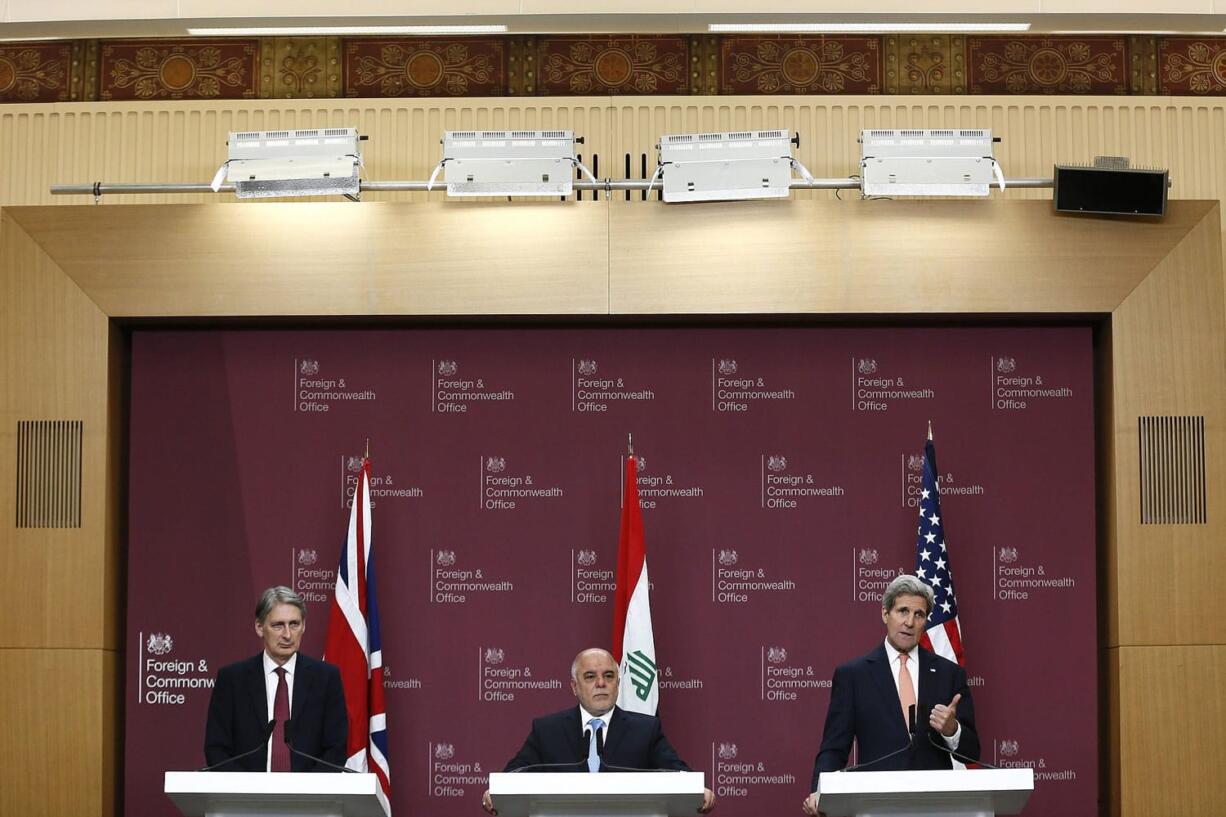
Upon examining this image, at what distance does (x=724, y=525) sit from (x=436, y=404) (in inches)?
62.8

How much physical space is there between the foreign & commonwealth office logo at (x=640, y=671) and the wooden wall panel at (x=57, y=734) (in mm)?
2556

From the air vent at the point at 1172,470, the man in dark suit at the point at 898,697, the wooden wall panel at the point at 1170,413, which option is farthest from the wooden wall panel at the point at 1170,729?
the man in dark suit at the point at 898,697

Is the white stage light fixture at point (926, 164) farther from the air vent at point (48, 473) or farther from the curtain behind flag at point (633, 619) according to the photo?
the air vent at point (48, 473)

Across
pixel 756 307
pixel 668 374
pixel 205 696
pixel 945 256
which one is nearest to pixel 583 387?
pixel 668 374

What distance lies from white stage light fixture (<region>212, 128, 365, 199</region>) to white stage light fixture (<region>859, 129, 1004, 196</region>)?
8.26ft

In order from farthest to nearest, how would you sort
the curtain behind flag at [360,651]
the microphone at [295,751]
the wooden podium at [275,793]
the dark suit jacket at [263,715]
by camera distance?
1. the curtain behind flag at [360,651]
2. the dark suit jacket at [263,715]
3. the microphone at [295,751]
4. the wooden podium at [275,793]

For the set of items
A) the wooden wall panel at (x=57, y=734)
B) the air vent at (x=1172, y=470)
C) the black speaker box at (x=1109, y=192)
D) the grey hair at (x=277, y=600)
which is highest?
the black speaker box at (x=1109, y=192)

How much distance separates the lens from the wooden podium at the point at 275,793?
16.0ft

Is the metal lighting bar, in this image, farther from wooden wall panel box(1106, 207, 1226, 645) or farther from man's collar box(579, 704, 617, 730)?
man's collar box(579, 704, 617, 730)

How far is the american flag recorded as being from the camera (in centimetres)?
724

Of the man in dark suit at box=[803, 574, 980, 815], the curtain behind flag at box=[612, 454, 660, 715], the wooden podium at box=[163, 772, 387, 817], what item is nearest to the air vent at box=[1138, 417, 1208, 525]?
the man in dark suit at box=[803, 574, 980, 815]

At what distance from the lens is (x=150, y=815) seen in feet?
24.7

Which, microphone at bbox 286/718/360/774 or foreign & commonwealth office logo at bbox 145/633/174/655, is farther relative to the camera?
foreign & commonwealth office logo at bbox 145/633/174/655

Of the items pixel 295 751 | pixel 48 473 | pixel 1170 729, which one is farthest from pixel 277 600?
pixel 1170 729
